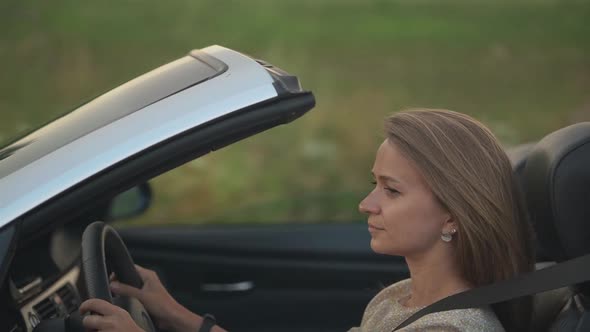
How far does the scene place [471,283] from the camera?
1.89m

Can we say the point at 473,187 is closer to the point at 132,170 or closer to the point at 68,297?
the point at 132,170

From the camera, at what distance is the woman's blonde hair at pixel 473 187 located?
180 centimetres

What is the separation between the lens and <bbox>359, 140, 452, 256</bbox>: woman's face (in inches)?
71.9

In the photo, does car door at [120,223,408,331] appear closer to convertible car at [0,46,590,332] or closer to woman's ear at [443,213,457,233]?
convertible car at [0,46,590,332]

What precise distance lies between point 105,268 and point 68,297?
1.13 feet

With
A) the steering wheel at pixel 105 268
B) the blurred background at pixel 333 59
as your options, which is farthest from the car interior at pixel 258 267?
the blurred background at pixel 333 59

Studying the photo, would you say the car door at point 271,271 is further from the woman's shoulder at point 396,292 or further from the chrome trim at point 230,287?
the woman's shoulder at point 396,292

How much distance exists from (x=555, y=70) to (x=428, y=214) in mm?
3980

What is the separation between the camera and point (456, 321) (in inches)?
70.8

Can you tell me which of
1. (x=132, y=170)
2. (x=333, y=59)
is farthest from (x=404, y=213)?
(x=333, y=59)

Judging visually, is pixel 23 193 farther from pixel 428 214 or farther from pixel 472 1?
pixel 472 1

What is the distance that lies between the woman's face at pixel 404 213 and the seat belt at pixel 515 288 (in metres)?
0.10

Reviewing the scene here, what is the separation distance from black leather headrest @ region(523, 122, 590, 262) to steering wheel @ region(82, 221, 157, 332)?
741 millimetres

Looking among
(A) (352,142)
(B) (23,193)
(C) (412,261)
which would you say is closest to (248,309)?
(C) (412,261)
